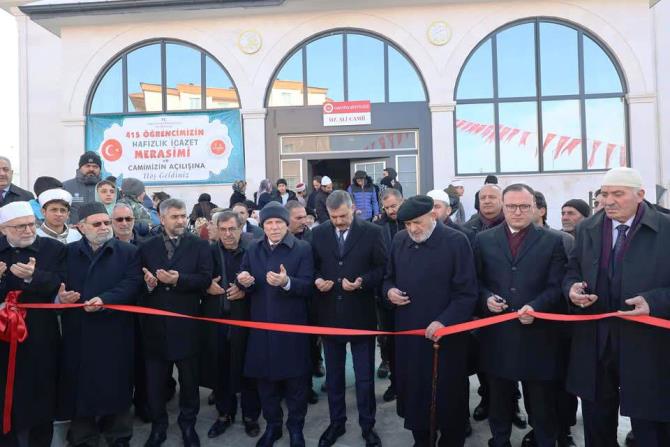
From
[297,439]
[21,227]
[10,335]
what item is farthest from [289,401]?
[21,227]

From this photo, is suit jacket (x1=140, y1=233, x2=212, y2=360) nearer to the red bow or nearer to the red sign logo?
the red bow

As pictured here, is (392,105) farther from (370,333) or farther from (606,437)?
(606,437)

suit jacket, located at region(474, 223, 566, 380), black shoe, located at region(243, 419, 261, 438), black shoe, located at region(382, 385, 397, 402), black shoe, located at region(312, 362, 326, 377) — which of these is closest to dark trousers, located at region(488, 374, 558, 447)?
suit jacket, located at region(474, 223, 566, 380)

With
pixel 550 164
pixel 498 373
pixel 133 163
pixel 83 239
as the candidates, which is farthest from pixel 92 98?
pixel 498 373

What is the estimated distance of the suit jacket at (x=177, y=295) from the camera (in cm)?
473

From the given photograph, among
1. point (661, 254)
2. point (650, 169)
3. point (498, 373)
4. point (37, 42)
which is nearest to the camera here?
point (661, 254)

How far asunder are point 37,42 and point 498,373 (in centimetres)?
1681

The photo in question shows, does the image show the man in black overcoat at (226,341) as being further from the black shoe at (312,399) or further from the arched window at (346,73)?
the arched window at (346,73)

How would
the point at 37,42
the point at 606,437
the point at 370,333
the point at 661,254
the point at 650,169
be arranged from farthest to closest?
the point at 37,42, the point at 650,169, the point at 370,333, the point at 606,437, the point at 661,254

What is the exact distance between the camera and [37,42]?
15844 mm

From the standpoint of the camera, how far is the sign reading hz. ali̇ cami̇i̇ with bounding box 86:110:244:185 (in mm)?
14539

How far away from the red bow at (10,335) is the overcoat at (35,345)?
7 centimetres

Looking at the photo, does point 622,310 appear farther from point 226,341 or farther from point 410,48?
point 410,48

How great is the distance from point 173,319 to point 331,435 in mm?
1769
